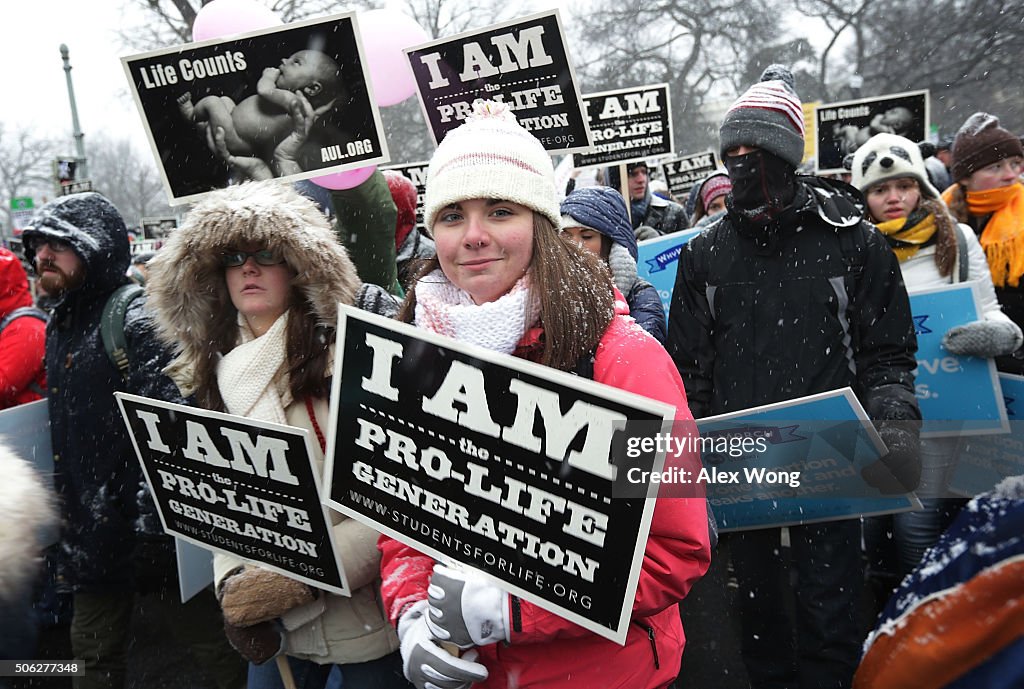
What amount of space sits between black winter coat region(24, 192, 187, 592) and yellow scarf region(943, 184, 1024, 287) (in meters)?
4.29

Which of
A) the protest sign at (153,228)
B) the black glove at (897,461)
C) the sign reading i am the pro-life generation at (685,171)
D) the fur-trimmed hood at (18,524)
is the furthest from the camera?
the protest sign at (153,228)

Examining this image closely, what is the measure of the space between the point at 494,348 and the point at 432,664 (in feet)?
2.31

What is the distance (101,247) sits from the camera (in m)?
3.25

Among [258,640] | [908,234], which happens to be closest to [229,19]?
[258,640]

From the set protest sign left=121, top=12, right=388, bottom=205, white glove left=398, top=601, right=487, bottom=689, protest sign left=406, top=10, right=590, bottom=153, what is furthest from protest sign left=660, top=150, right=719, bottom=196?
white glove left=398, top=601, right=487, bottom=689

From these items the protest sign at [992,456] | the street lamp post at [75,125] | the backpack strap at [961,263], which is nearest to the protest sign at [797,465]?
the protest sign at [992,456]

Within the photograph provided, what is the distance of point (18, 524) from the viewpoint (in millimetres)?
1145

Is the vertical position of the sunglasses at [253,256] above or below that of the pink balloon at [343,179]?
below

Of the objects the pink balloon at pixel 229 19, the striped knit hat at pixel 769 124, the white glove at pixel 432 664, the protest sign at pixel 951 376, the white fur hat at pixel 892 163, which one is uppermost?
the pink balloon at pixel 229 19

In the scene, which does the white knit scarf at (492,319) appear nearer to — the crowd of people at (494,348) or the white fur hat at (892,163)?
the crowd of people at (494,348)

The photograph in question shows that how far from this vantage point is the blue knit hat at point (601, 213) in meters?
3.78

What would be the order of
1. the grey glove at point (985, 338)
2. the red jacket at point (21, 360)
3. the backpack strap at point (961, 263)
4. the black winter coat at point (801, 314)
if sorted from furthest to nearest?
the red jacket at point (21, 360)
the backpack strap at point (961, 263)
the grey glove at point (985, 338)
the black winter coat at point (801, 314)

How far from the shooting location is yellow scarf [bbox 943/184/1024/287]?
4043mm

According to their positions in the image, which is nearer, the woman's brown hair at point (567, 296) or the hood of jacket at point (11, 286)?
the woman's brown hair at point (567, 296)
